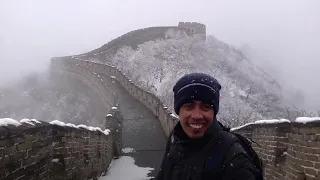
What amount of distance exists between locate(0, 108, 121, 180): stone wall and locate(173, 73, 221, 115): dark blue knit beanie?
2.85 metres

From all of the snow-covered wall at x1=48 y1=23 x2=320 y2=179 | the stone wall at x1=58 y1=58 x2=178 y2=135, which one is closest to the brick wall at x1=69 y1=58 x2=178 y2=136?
the stone wall at x1=58 y1=58 x2=178 y2=135

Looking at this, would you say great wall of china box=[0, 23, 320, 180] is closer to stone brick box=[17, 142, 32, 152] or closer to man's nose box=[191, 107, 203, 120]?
stone brick box=[17, 142, 32, 152]

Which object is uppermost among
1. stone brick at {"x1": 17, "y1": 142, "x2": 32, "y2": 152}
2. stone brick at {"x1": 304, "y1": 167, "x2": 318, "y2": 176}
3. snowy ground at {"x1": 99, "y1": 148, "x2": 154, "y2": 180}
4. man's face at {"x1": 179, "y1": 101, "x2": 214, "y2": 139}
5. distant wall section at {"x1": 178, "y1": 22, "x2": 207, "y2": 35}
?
distant wall section at {"x1": 178, "y1": 22, "x2": 207, "y2": 35}

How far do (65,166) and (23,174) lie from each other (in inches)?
108

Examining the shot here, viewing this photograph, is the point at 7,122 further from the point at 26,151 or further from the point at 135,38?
the point at 135,38

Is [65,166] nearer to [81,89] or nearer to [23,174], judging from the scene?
[23,174]

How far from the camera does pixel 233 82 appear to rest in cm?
5638

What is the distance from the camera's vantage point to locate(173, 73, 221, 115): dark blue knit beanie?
2.31 m

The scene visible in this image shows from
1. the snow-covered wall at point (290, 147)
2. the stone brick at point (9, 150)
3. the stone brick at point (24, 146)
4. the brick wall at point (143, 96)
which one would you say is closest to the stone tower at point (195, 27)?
the brick wall at point (143, 96)

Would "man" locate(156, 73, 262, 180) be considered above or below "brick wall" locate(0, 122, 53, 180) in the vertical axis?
above

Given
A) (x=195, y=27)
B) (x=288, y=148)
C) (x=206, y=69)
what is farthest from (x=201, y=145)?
(x=195, y=27)

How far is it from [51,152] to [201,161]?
216 inches

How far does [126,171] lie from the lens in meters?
13.0

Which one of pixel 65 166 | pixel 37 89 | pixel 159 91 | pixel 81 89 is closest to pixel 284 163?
pixel 65 166
